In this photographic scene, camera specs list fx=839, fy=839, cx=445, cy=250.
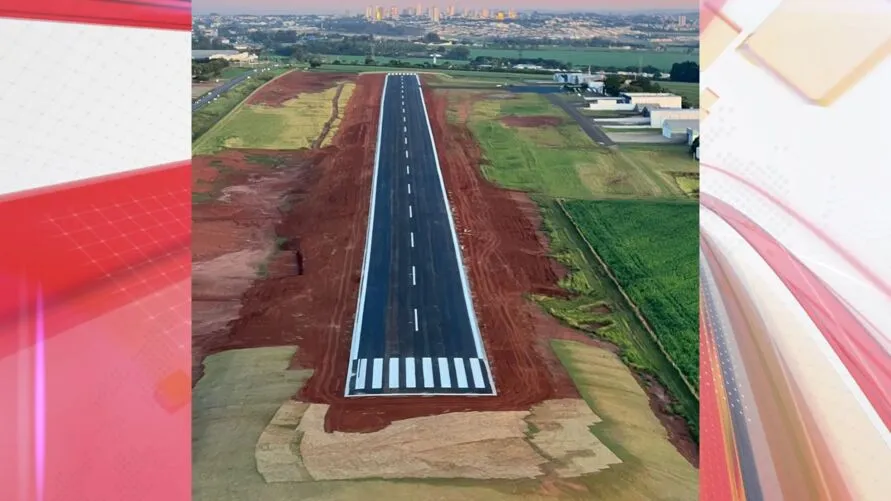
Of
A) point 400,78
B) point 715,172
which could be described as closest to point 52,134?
point 715,172

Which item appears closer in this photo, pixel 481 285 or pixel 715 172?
pixel 715 172

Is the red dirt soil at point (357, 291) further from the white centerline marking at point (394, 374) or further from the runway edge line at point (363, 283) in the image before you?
the white centerline marking at point (394, 374)

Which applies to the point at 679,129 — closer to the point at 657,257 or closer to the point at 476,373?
the point at 657,257

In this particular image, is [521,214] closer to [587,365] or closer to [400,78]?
[587,365]

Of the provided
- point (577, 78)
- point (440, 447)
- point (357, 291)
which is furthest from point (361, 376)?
point (577, 78)

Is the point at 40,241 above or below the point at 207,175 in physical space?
above

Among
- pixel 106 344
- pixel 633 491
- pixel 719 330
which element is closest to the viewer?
pixel 106 344

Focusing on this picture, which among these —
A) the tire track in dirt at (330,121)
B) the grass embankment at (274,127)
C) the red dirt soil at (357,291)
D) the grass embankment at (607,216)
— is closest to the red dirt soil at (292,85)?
the grass embankment at (274,127)

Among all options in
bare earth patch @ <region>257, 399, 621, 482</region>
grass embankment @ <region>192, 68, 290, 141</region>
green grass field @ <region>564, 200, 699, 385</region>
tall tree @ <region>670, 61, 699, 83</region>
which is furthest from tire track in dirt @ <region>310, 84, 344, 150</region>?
bare earth patch @ <region>257, 399, 621, 482</region>
